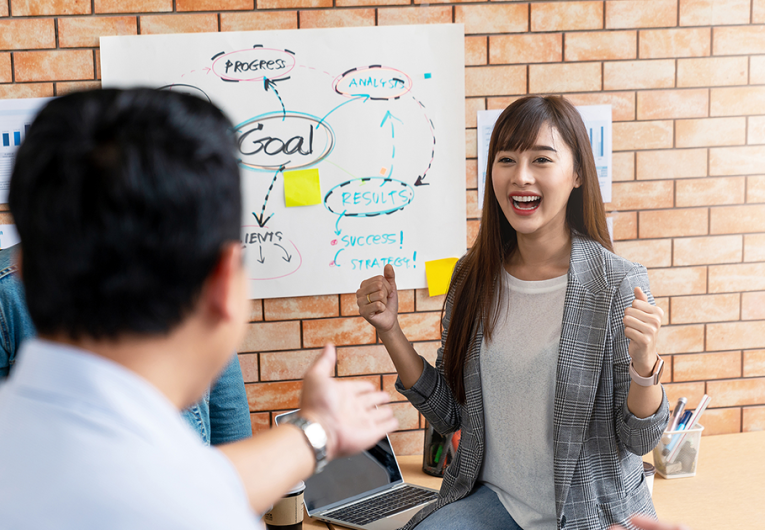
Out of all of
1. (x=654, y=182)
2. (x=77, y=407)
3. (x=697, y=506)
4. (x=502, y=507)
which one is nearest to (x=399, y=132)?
(x=654, y=182)

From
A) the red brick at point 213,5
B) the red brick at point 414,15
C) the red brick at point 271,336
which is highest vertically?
the red brick at point 213,5

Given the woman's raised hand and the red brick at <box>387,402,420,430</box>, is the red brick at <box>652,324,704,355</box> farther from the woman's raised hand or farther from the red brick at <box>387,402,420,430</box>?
the woman's raised hand

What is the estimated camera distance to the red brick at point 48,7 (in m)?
1.76

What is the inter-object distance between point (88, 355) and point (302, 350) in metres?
1.51

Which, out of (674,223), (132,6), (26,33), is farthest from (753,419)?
(26,33)

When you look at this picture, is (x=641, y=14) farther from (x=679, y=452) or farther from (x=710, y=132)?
(x=679, y=452)

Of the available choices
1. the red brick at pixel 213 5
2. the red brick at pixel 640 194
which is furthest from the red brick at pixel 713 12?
the red brick at pixel 213 5

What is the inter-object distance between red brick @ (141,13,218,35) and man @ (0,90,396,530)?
4.90 ft

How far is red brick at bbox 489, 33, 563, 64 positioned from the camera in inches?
74.4

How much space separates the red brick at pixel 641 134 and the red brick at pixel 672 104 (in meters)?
0.03

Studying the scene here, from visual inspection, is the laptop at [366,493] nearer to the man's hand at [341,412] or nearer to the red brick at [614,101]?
the man's hand at [341,412]

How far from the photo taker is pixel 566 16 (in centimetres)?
190

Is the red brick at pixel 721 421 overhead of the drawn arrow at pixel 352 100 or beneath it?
beneath

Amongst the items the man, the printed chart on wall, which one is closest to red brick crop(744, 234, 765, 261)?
the printed chart on wall
